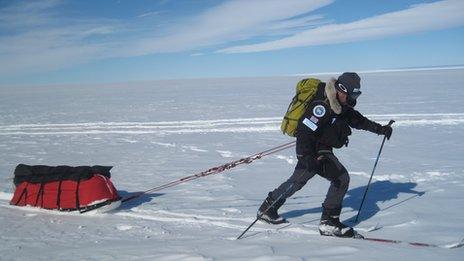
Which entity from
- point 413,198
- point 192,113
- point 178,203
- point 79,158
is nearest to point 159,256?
point 178,203

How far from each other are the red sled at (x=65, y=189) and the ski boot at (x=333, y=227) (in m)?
2.51

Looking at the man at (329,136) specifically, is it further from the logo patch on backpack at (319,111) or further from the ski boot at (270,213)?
the ski boot at (270,213)

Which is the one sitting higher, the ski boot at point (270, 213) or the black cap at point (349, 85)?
the black cap at point (349, 85)

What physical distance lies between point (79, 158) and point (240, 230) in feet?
19.6

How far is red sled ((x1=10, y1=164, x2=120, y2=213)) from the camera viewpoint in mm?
4949

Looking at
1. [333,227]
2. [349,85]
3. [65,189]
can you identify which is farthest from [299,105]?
[65,189]

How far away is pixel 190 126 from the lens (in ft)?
46.5

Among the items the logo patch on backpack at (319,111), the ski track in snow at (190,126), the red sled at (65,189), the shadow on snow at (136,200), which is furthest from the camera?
the ski track in snow at (190,126)

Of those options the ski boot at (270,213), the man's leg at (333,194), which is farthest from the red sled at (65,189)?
the man's leg at (333,194)

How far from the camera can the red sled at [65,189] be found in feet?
16.2

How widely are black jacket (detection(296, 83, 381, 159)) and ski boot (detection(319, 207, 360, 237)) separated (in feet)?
2.14

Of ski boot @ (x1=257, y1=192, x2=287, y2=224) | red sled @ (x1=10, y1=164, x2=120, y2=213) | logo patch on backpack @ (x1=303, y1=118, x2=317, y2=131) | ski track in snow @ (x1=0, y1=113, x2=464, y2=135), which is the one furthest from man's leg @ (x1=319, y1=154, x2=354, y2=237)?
ski track in snow @ (x1=0, y1=113, x2=464, y2=135)

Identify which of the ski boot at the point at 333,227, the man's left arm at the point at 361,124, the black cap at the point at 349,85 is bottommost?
the ski boot at the point at 333,227

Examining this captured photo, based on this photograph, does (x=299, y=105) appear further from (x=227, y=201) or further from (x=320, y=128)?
(x=227, y=201)
